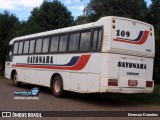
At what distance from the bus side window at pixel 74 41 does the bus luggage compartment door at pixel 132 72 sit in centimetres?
241

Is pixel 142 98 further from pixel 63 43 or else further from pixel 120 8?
pixel 120 8

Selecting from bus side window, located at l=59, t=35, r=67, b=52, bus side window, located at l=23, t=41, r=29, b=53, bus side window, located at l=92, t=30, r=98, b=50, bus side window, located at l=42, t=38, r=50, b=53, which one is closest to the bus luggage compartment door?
bus side window, located at l=92, t=30, r=98, b=50

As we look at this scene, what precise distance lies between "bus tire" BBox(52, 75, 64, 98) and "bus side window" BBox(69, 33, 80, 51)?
169 centimetres

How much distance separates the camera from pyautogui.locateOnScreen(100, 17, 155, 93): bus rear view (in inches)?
517

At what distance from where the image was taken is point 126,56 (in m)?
13.7

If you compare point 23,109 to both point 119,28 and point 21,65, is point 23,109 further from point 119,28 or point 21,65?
point 21,65

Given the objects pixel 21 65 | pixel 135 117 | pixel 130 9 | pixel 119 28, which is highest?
pixel 130 9

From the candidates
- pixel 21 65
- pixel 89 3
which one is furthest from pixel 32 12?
pixel 21 65

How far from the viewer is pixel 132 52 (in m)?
13.8

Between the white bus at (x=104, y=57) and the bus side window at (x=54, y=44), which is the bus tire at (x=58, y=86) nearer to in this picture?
the white bus at (x=104, y=57)

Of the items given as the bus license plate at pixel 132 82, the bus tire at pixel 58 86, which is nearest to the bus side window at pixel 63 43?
the bus tire at pixel 58 86

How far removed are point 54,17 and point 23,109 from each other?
2798cm

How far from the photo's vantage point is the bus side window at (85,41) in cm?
1424

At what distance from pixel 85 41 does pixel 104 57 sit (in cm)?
159
